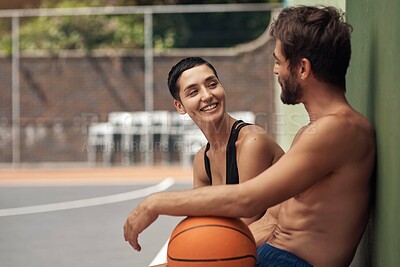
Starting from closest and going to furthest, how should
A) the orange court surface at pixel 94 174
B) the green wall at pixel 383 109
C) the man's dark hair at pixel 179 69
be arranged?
the green wall at pixel 383 109, the man's dark hair at pixel 179 69, the orange court surface at pixel 94 174

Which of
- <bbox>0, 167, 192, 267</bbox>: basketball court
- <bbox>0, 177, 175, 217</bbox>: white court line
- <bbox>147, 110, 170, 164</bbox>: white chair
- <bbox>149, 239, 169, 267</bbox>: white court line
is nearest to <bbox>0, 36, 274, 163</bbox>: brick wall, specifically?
<bbox>147, 110, 170, 164</bbox>: white chair

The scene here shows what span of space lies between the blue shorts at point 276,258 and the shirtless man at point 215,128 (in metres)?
0.66

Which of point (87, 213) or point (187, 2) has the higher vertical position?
point (187, 2)

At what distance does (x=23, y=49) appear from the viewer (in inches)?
792

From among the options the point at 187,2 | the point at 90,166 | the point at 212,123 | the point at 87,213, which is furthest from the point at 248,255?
the point at 187,2

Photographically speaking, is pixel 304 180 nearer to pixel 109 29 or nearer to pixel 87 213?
pixel 87 213

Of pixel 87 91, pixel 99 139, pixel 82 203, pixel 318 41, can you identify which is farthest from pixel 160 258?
pixel 87 91

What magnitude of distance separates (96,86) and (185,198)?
1667 cm

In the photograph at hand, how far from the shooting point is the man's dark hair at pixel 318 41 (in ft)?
9.96


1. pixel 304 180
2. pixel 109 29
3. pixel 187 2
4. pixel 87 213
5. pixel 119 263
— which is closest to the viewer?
pixel 304 180

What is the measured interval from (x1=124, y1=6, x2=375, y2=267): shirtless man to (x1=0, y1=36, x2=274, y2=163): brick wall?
50.9 ft

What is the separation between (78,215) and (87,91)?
9024 mm

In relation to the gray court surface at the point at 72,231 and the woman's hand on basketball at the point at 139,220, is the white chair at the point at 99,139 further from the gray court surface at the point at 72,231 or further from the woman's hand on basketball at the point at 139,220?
the woman's hand on basketball at the point at 139,220

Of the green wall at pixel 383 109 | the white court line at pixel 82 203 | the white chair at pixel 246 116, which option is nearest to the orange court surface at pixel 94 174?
the white chair at pixel 246 116
